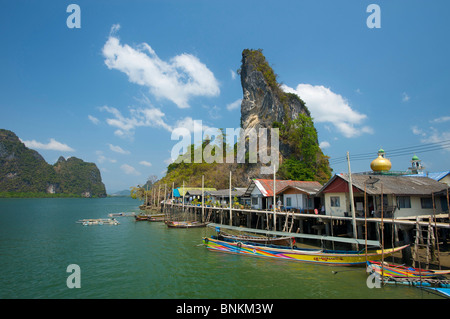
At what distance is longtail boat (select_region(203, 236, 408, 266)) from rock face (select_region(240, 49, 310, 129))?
46808 mm

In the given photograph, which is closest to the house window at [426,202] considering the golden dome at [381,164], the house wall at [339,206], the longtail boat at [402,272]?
the golden dome at [381,164]

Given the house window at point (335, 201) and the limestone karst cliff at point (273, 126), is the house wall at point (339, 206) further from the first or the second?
the limestone karst cliff at point (273, 126)

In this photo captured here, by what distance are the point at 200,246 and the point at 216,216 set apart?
18756mm

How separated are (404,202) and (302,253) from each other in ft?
39.1

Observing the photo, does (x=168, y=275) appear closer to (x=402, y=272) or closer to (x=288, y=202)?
(x=402, y=272)

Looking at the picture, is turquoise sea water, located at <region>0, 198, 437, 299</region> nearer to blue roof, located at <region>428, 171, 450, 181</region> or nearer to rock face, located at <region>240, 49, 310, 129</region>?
blue roof, located at <region>428, 171, 450, 181</region>

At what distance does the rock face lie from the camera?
6397 centimetres

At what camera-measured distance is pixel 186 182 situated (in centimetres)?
8094

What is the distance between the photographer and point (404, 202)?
2134 cm

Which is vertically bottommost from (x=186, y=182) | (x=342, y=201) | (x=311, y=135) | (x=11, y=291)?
(x=11, y=291)

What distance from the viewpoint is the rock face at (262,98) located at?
2518 inches

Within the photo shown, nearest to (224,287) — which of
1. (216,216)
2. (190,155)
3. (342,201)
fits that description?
(342,201)

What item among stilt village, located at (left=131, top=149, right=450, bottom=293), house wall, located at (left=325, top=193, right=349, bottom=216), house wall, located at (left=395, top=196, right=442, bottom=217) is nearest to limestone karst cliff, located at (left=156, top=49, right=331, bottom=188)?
stilt village, located at (left=131, top=149, right=450, bottom=293)
